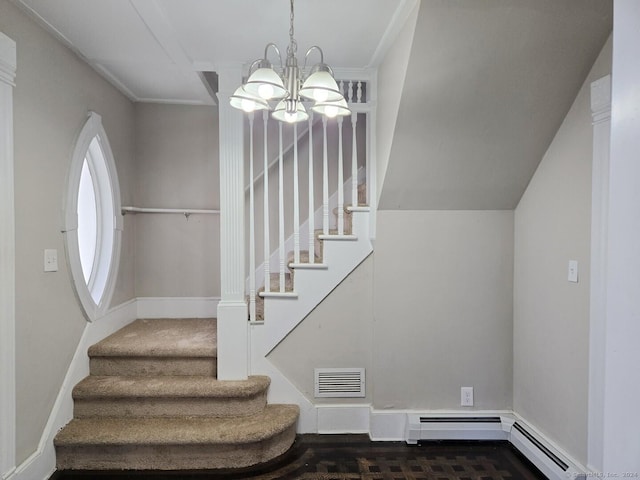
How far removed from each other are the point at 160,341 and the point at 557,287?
8.65 ft

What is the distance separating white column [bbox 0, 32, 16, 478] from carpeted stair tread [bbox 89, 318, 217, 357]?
71cm

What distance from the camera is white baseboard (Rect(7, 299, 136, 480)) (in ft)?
6.25

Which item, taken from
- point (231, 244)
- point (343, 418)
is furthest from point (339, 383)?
point (231, 244)

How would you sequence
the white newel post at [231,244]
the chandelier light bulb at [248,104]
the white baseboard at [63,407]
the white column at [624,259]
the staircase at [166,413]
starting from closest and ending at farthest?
1. the white column at [624,259]
2. the chandelier light bulb at [248,104]
3. the white baseboard at [63,407]
4. the staircase at [166,413]
5. the white newel post at [231,244]

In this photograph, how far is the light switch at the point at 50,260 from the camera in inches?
79.5

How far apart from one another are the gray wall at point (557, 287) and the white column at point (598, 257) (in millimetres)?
53

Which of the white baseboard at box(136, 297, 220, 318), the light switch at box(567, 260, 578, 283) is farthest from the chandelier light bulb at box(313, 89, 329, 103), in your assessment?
the white baseboard at box(136, 297, 220, 318)

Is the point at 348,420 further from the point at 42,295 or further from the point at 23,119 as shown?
the point at 23,119

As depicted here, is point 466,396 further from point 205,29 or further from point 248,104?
point 205,29

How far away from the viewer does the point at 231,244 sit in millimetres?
2434

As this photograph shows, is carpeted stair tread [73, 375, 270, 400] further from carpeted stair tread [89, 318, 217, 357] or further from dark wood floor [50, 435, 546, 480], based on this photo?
dark wood floor [50, 435, 546, 480]

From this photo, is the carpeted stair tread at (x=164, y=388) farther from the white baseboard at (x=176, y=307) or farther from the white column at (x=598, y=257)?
the white column at (x=598, y=257)

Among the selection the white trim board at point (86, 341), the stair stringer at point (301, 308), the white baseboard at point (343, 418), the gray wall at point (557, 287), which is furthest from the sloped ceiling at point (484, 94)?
the white trim board at point (86, 341)

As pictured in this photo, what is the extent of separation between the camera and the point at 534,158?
2178mm
